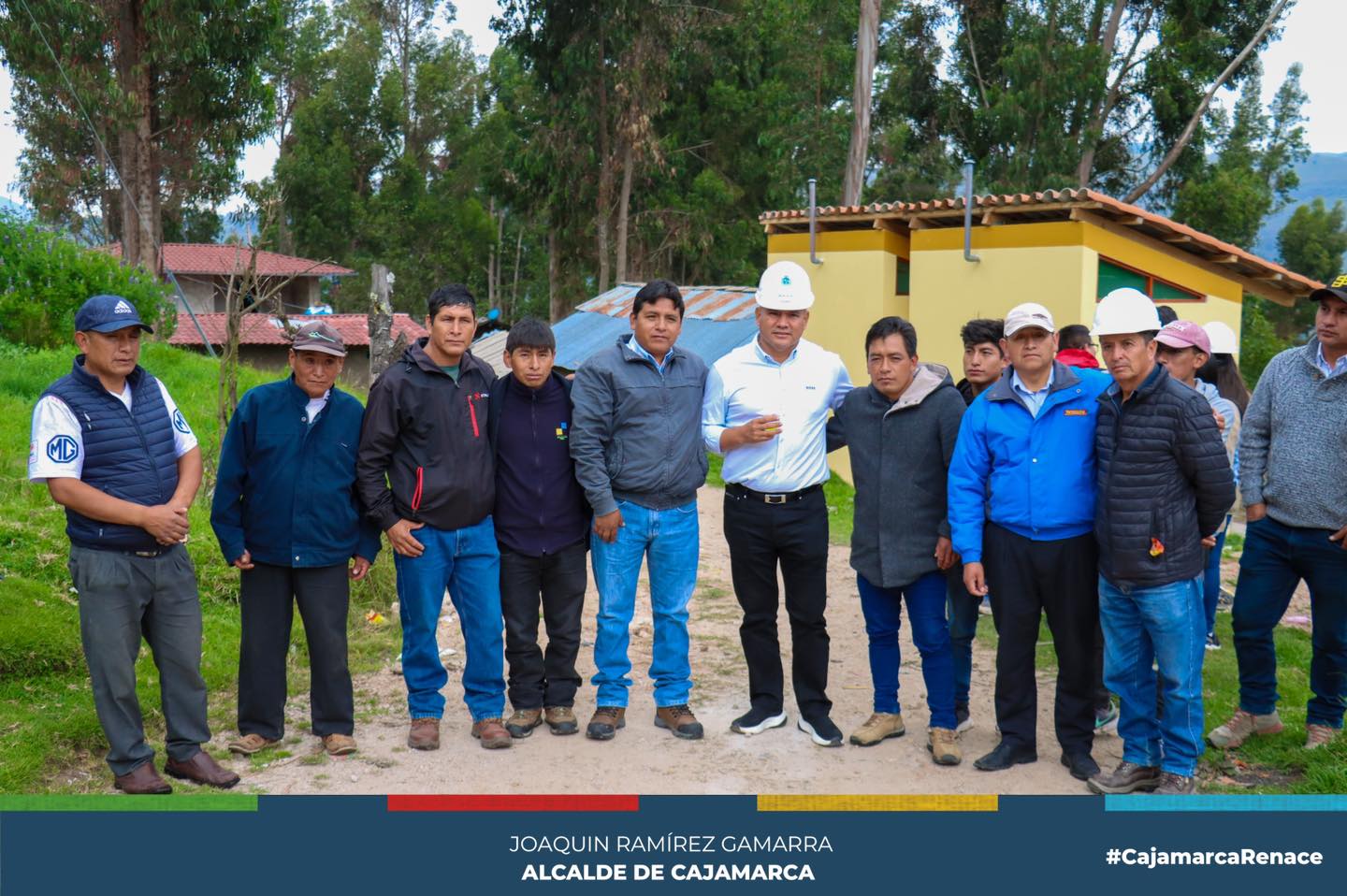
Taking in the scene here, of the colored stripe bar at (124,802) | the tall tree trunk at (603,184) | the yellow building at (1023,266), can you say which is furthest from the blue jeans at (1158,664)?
the tall tree trunk at (603,184)

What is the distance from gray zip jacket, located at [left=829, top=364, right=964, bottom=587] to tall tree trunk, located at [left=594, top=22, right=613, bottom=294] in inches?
1014

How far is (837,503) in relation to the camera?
12.6 metres

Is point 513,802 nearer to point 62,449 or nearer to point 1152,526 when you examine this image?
point 62,449

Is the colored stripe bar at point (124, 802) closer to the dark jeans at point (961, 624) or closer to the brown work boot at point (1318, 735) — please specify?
the dark jeans at point (961, 624)

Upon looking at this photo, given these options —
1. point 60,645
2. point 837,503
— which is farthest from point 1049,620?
point 837,503

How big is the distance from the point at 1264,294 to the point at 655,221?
63.8ft

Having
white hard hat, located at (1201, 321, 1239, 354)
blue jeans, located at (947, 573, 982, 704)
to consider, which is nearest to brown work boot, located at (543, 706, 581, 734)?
blue jeans, located at (947, 573, 982, 704)

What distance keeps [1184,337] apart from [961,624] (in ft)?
5.69

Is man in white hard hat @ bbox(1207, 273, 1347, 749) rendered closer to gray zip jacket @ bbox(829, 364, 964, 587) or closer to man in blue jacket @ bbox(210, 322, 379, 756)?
gray zip jacket @ bbox(829, 364, 964, 587)

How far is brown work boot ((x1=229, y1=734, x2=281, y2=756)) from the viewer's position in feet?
15.9

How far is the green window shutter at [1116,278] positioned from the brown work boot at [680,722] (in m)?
8.62

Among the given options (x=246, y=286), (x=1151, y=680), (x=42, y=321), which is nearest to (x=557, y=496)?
(x=1151, y=680)

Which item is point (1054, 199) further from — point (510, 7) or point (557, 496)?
point (510, 7)

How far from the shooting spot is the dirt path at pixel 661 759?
15.1 ft
